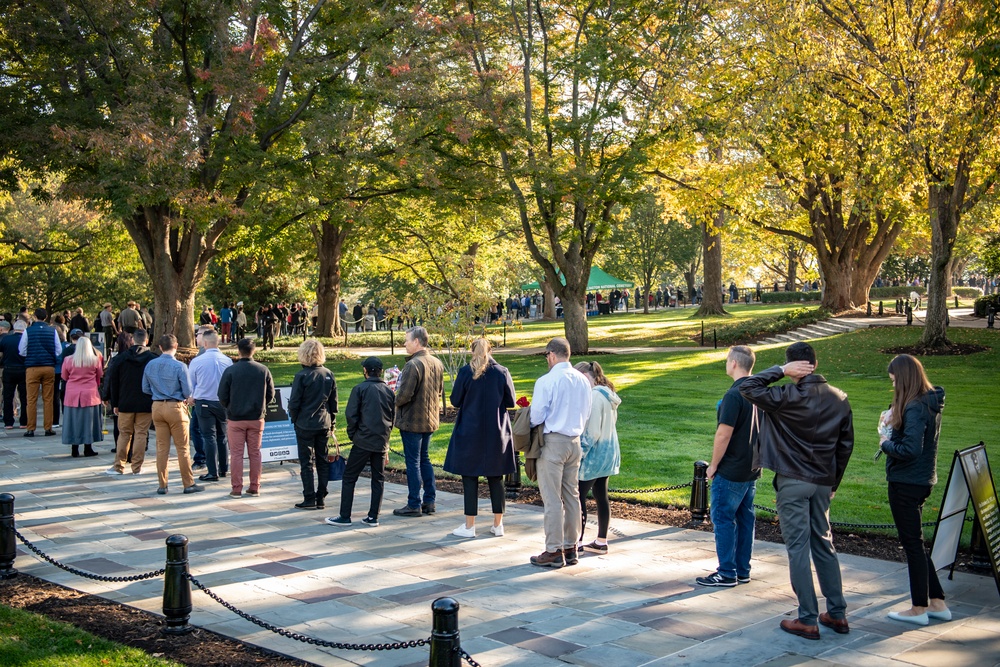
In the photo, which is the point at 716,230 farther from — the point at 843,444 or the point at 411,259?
the point at 843,444

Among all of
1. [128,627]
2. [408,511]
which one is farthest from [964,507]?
[128,627]

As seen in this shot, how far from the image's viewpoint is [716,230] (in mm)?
31609

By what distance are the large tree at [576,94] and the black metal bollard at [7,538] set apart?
1651 cm

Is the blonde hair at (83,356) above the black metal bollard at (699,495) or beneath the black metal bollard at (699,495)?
above

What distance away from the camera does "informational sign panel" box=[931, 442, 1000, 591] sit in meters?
7.13

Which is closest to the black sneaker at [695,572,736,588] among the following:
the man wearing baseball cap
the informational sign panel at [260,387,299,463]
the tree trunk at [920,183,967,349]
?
the man wearing baseball cap

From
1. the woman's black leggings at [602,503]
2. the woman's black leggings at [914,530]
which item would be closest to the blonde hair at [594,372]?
the woman's black leggings at [602,503]

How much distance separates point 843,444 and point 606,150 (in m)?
22.2

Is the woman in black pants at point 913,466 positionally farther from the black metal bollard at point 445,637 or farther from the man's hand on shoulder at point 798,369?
the black metal bollard at point 445,637

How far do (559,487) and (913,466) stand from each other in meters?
2.89

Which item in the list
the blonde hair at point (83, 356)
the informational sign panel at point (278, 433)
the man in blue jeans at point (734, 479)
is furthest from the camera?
the blonde hair at point (83, 356)

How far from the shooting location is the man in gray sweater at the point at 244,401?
10.8 meters

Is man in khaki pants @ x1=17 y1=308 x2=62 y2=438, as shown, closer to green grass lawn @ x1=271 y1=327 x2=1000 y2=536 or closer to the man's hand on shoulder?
green grass lawn @ x1=271 y1=327 x2=1000 y2=536

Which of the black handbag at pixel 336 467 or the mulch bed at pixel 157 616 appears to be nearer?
the mulch bed at pixel 157 616
